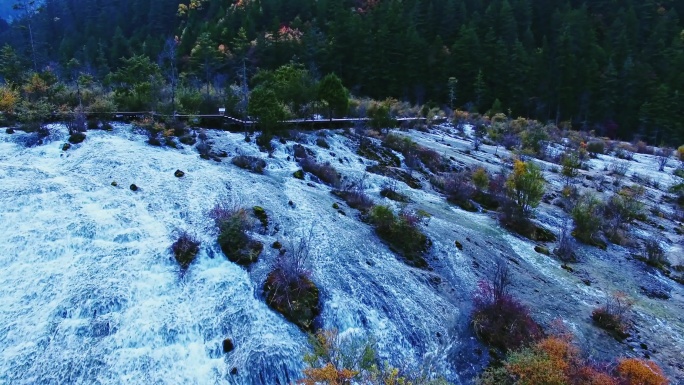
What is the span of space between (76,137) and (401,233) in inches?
600

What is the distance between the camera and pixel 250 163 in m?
22.7

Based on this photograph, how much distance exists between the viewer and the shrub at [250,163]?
876 inches

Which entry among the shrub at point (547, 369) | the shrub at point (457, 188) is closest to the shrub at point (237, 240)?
the shrub at point (547, 369)

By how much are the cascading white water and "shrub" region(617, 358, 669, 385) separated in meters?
4.44

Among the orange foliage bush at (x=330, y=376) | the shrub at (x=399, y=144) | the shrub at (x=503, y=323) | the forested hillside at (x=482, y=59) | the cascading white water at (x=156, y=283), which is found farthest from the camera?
the forested hillside at (x=482, y=59)

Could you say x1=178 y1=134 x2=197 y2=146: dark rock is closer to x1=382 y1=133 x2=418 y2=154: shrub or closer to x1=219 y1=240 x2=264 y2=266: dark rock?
x1=219 y1=240 x2=264 y2=266: dark rock

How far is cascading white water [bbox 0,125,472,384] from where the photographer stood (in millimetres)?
11125

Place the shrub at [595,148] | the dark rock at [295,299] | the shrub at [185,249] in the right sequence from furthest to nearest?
the shrub at [595,148]
the shrub at [185,249]
the dark rock at [295,299]

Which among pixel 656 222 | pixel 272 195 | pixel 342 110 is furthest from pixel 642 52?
pixel 272 195

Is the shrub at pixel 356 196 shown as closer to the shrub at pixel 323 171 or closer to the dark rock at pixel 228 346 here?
the shrub at pixel 323 171

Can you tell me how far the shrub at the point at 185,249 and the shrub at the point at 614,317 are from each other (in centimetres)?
1315

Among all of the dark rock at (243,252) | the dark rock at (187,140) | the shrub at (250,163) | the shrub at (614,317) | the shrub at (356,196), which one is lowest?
the shrub at (614,317)

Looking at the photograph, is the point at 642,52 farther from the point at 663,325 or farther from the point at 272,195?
the point at 272,195

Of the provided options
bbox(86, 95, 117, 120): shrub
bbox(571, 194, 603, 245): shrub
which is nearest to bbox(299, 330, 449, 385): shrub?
bbox(571, 194, 603, 245): shrub
